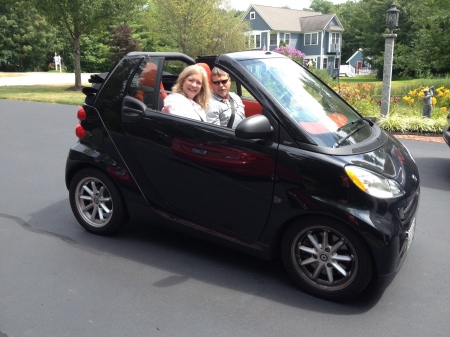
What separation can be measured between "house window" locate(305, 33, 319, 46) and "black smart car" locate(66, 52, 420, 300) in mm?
60517

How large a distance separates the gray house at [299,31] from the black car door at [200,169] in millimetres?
55802

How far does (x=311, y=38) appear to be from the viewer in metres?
62.2

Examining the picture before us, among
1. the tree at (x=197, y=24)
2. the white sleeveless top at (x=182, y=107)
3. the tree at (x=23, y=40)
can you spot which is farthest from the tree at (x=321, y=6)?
the white sleeveless top at (x=182, y=107)

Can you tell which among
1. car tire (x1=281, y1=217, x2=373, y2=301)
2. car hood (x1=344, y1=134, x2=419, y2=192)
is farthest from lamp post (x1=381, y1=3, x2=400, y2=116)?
car tire (x1=281, y1=217, x2=373, y2=301)

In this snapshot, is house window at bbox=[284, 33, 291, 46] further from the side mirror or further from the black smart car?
the side mirror

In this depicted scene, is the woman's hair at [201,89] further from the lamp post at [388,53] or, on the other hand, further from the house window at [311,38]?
the house window at [311,38]

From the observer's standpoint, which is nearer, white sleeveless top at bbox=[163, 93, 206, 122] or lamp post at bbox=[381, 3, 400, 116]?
white sleeveless top at bbox=[163, 93, 206, 122]

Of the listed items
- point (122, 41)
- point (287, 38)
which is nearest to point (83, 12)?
point (122, 41)

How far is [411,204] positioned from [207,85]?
198cm

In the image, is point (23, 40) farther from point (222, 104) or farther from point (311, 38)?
point (222, 104)

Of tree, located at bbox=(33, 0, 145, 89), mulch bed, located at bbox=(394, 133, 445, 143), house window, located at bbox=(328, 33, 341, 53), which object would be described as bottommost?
mulch bed, located at bbox=(394, 133, 445, 143)

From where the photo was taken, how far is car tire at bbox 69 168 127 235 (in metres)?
4.25

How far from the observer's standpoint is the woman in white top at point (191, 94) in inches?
156

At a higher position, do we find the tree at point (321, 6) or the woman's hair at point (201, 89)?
the tree at point (321, 6)
